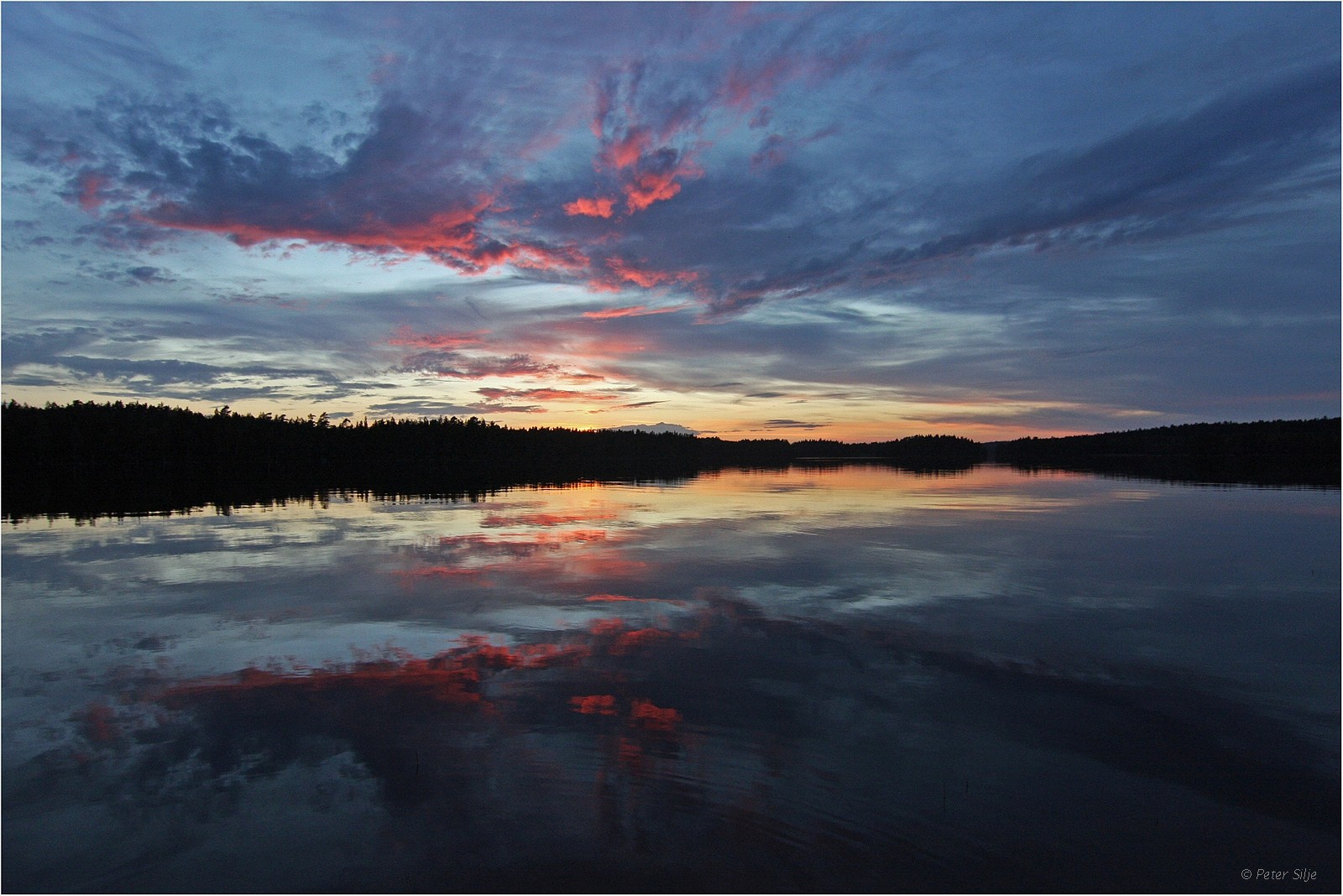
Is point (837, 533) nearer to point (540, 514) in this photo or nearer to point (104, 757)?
point (540, 514)

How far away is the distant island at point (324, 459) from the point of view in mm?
61812

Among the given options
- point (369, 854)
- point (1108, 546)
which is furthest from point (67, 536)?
point (1108, 546)

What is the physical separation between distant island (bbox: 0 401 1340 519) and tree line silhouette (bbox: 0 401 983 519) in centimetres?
27

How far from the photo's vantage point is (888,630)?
45.0ft

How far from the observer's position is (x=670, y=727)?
914 cm

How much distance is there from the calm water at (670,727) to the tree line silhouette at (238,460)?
1339 inches

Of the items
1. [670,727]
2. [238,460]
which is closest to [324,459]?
[238,460]

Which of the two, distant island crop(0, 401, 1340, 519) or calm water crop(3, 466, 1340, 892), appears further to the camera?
distant island crop(0, 401, 1340, 519)

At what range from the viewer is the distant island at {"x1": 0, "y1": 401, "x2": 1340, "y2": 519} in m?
61.8

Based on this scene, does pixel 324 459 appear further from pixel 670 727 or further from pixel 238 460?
pixel 670 727

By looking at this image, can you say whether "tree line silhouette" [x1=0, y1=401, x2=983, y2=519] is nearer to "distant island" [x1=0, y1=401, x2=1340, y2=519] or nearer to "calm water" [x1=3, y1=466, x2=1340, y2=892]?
"distant island" [x1=0, y1=401, x2=1340, y2=519]

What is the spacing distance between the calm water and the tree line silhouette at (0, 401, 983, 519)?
34002 mm

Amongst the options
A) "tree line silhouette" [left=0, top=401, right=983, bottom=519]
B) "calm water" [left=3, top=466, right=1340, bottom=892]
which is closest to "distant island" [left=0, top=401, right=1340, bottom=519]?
"tree line silhouette" [left=0, top=401, right=983, bottom=519]

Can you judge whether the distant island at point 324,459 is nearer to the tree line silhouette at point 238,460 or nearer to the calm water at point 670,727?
the tree line silhouette at point 238,460
